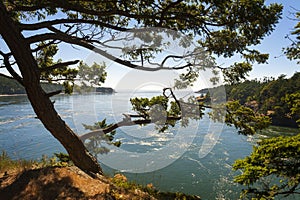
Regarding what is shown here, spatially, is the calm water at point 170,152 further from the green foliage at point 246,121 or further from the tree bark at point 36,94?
the tree bark at point 36,94

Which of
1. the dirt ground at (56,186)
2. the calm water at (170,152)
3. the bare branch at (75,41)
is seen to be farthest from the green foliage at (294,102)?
the dirt ground at (56,186)

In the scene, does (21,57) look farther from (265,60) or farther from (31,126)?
(31,126)

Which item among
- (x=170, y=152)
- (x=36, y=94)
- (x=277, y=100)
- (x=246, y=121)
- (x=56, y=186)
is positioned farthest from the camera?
(x=277, y=100)

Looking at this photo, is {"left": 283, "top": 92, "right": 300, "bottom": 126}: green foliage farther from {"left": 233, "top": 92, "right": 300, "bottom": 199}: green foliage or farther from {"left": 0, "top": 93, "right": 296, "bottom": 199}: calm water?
{"left": 0, "top": 93, "right": 296, "bottom": 199}: calm water

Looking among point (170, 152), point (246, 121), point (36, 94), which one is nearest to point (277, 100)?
point (170, 152)

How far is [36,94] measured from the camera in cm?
298

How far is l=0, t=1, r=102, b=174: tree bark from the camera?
2672 mm

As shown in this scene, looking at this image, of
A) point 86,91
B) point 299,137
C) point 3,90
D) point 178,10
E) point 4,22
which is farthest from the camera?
point 3,90

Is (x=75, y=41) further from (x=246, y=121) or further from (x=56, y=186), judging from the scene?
(x=246, y=121)

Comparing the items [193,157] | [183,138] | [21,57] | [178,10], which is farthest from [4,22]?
[183,138]

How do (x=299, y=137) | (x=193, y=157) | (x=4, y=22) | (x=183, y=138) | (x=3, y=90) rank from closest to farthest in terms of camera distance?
(x=4, y=22) → (x=299, y=137) → (x=193, y=157) → (x=183, y=138) → (x=3, y=90)

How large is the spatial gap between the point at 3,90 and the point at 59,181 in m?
83.8

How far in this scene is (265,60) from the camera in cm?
429

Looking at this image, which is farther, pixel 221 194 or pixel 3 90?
pixel 3 90
